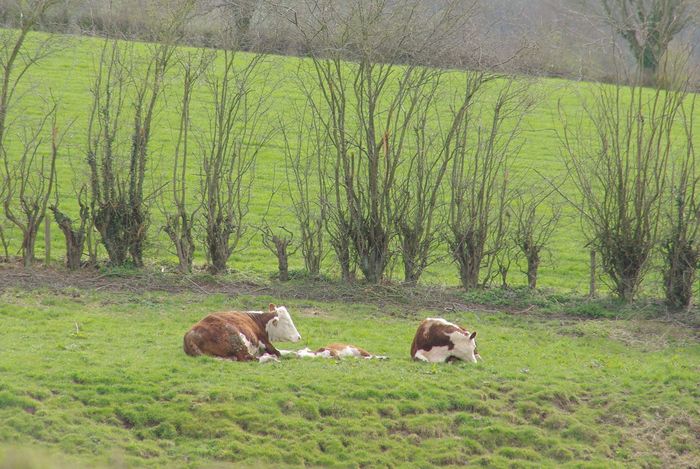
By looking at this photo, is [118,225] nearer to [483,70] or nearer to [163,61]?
[163,61]

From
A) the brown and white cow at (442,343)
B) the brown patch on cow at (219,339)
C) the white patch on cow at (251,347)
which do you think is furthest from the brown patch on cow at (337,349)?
the brown patch on cow at (219,339)

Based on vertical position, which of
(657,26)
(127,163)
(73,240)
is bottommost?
(73,240)

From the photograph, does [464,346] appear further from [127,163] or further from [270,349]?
[127,163]

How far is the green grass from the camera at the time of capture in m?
8.88

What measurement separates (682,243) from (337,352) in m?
6.47

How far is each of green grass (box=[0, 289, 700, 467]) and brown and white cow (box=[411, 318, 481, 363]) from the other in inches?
6.8

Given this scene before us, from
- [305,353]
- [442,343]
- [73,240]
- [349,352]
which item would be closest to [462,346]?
[442,343]

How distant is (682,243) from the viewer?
1488 cm

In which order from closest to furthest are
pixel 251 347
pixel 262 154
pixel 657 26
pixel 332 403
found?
pixel 332 403
pixel 251 347
pixel 657 26
pixel 262 154

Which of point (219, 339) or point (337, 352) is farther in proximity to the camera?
point (337, 352)

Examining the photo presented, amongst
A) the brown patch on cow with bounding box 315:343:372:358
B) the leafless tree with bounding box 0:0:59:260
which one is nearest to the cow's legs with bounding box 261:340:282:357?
the brown patch on cow with bounding box 315:343:372:358

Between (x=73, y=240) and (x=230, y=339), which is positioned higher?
(x=73, y=240)

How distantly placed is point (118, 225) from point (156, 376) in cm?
618

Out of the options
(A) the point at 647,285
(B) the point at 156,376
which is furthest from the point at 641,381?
(B) the point at 156,376
